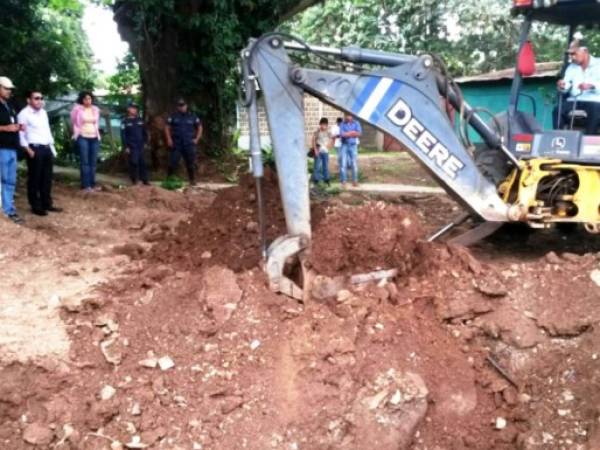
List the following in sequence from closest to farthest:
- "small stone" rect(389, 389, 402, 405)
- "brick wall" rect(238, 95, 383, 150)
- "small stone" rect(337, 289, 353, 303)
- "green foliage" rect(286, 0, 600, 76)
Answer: "small stone" rect(389, 389, 402, 405) → "small stone" rect(337, 289, 353, 303) → "brick wall" rect(238, 95, 383, 150) → "green foliage" rect(286, 0, 600, 76)

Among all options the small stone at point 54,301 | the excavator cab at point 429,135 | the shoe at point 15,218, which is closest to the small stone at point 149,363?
the excavator cab at point 429,135

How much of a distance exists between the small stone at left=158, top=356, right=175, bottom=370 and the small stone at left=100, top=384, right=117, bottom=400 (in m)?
0.32

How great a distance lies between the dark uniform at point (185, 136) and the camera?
11133 mm

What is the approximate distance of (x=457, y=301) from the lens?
4.76 metres

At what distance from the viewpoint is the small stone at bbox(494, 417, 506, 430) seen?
4.20 metres

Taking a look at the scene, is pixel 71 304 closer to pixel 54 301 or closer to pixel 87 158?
pixel 54 301

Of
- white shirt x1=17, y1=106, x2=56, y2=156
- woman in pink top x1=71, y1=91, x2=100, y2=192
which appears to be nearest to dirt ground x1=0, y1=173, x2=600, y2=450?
white shirt x1=17, y1=106, x2=56, y2=156

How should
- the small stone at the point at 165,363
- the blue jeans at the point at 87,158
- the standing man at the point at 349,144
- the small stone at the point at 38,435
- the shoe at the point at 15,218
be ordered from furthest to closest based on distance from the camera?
the standing man at the point at 349,144
the blue jeans at the point at 87,158
the shoe at the point at 15,218
the small stone at the point at 165,363
the small stone at the point at 38,435

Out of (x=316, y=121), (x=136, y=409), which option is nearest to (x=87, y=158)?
(x=136, y=409)

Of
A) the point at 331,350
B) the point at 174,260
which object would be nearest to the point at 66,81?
the point at 174,260

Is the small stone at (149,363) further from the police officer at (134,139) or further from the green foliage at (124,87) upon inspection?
the green foliage at (124,87)

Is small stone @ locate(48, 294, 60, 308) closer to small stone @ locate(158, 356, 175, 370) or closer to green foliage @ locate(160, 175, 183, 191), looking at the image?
small stone @ locate(158, 356, 175, 370)

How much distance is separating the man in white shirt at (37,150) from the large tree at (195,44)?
3915 mm

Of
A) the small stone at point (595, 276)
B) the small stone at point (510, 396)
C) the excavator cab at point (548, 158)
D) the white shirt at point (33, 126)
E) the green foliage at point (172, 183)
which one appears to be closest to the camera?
the small stone at point (510, 396)
